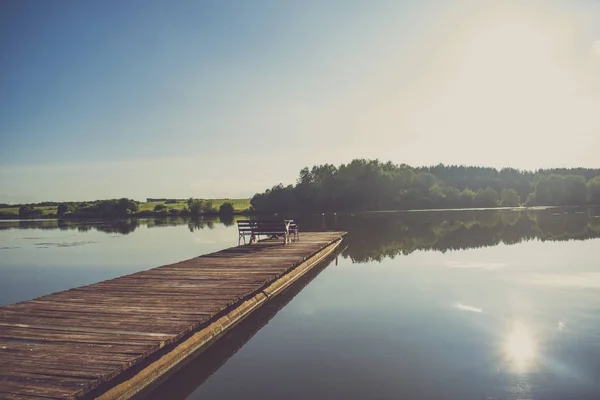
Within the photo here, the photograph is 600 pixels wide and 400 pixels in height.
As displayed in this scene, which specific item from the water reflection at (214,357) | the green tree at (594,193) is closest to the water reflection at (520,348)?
the water reflection at (214,357)

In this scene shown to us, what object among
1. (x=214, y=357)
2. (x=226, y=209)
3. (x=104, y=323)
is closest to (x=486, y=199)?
(x=226, y=209)

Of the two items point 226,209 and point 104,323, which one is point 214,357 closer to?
point 104,323

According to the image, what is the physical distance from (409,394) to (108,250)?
26.4m

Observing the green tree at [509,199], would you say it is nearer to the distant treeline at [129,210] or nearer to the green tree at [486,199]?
the green tree at [486,199]

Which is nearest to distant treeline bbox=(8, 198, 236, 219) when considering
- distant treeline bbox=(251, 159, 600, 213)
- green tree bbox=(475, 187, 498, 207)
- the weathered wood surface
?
distant treeline bbox=(251, 159, 600, 213)

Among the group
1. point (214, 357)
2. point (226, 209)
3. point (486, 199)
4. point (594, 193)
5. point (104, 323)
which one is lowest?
point (214, 357)

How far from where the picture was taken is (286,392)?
21.3 ft

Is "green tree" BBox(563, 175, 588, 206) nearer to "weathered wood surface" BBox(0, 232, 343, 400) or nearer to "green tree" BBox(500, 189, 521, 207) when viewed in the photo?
"green tree" BBox(500, 189, 521, 207)

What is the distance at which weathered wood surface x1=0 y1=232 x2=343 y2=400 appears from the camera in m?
5.72

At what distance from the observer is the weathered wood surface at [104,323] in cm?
572

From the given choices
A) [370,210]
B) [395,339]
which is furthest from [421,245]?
[370,210]

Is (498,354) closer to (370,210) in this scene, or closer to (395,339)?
(395,339)

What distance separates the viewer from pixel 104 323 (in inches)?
321

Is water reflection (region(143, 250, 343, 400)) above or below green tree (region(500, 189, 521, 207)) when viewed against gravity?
below
